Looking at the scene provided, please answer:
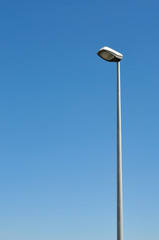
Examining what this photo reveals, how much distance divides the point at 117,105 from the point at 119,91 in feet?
1.89

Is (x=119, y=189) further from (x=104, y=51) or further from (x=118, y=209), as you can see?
(x=104, y=51)

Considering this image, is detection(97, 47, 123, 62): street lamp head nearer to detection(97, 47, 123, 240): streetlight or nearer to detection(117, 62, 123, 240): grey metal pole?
detection(97, 47, 123, 240): streetlight

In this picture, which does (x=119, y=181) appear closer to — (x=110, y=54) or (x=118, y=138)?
(x=118, y=138)

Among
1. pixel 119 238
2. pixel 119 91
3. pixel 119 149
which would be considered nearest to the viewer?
pixel 119 238

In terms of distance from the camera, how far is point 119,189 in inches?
573

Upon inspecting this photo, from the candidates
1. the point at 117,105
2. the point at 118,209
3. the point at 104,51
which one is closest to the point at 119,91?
the point at 117,105

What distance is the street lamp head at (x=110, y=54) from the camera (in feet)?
53.4

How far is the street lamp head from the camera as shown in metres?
16.3

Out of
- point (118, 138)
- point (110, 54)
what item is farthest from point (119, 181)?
point (110, 54)

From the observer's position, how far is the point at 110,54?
1633cm

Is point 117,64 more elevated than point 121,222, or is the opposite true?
point 117,64

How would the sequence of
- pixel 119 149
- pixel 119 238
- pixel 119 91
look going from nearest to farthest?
pixel 119 238 < pixel 119 149 < pixel 119 91

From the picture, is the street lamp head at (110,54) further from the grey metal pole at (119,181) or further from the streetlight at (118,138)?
the grey metal pole at (119,181)

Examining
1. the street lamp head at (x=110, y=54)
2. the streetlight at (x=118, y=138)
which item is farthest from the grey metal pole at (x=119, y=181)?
the street lamp head at (x=110, y=54)
